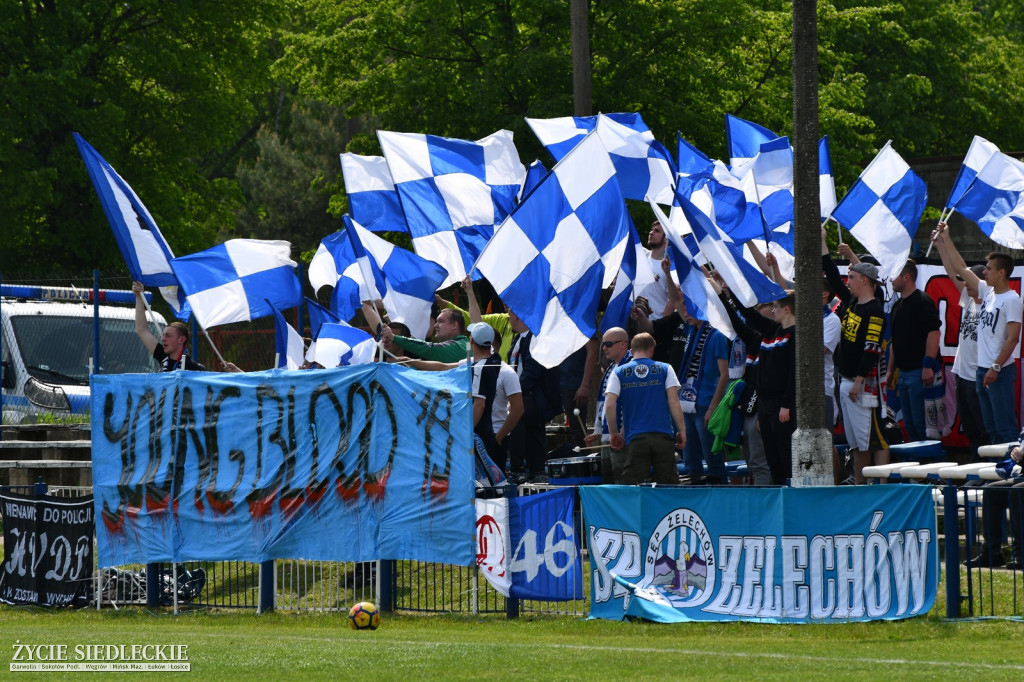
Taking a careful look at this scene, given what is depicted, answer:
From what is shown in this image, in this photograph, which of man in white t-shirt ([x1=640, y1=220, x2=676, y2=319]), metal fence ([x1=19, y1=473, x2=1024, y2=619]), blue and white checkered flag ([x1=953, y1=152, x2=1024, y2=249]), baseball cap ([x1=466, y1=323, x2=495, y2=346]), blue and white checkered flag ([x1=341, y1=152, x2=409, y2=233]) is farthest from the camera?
blue and white checkered flag ([x1=341, y1=152, x2=409, y2=233])

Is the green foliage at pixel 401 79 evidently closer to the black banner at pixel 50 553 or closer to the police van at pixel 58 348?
the police van at pixel 58 348

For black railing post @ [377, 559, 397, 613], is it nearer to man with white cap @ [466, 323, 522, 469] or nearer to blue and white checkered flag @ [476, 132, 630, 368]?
man with white cap @ [466, 323, 522, 469]

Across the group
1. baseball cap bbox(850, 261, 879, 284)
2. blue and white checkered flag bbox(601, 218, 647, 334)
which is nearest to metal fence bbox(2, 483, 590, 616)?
blue and white checkered flag bbox(601, 218, 647, 334)

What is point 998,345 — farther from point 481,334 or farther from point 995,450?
point 481,334

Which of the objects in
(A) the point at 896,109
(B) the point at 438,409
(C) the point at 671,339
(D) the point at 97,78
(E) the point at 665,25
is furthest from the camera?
(A) the point at 896,109

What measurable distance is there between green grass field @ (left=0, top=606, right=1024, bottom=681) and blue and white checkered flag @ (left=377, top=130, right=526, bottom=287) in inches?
162

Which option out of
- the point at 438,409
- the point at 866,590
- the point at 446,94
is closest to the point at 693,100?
the point at 446,94

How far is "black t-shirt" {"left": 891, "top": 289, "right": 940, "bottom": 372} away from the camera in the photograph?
1353 cm

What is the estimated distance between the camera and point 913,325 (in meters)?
13.5

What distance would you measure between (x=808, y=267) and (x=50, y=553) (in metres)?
7.76

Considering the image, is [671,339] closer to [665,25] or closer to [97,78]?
[665,25]

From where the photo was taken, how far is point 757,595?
10.8 meters

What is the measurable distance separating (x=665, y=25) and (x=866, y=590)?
1620 cm

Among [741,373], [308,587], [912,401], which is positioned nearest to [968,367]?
[912,401]
